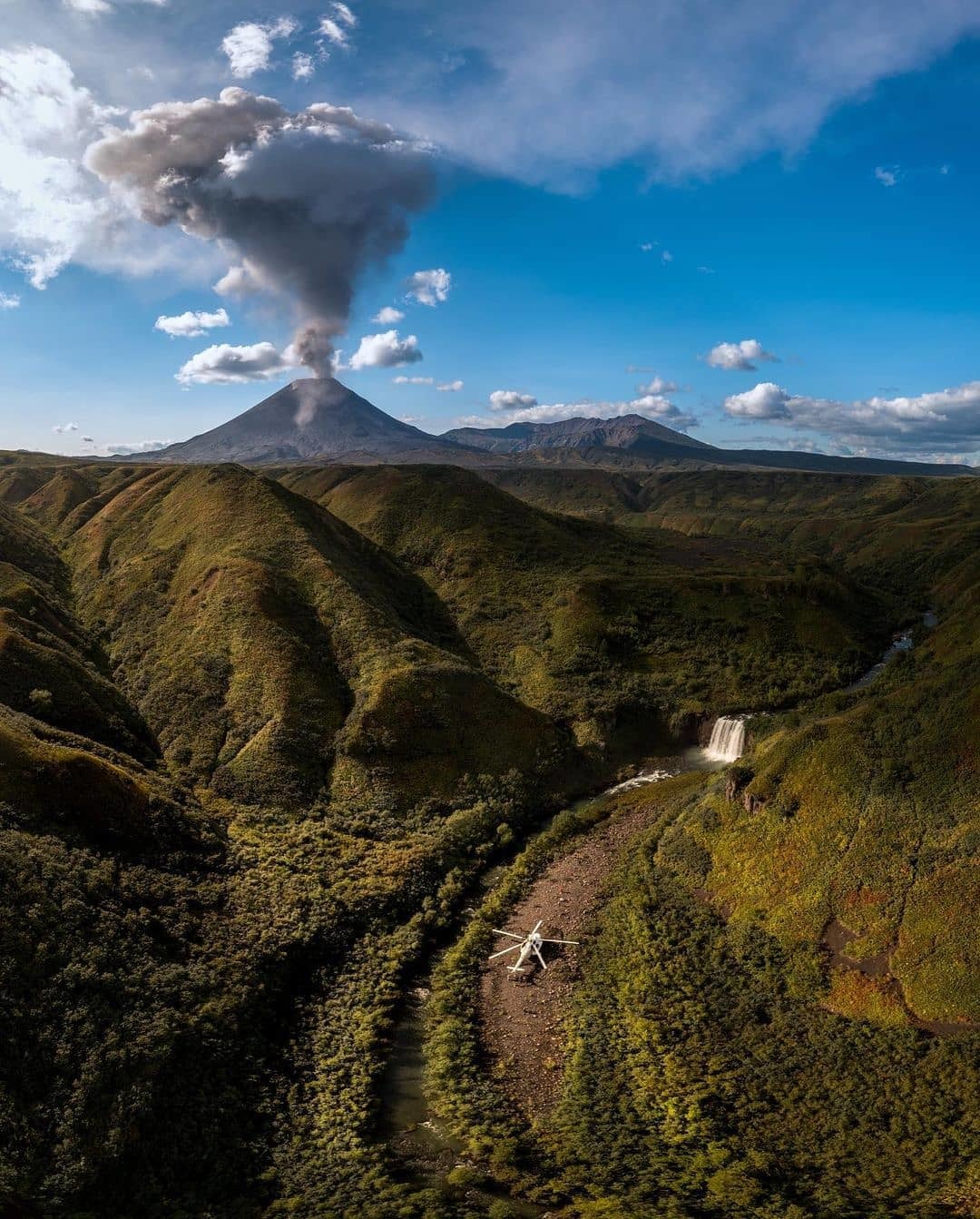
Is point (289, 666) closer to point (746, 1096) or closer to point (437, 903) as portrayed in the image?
point (437, 903)

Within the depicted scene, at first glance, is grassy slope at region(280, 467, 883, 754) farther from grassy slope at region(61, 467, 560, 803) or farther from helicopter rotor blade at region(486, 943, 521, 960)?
helicopter rotor blade at region(486, 943, 521, 960)

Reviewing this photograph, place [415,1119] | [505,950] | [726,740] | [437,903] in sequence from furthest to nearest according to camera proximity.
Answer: [726,740], [437,903], [505,950], [415,1119]

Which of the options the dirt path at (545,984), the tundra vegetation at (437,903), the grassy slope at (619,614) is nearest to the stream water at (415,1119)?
the tundra vegetation at (437,903)

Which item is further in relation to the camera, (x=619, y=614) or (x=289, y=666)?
(x=619, y=614)

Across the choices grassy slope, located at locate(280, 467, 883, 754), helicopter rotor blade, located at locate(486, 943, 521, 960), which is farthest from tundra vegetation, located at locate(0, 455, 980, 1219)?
helicopter rotor blade, located at locate(486, 943, 521, 960)

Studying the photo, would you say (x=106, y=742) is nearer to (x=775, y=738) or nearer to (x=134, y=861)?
(x=134, y=861)

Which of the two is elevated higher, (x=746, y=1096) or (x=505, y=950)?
(x=505, y=950)

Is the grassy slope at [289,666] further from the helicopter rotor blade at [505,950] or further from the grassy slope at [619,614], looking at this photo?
the helicopter rotor blade at [505,950]

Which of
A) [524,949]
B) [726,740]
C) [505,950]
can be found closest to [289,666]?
[505,950]
